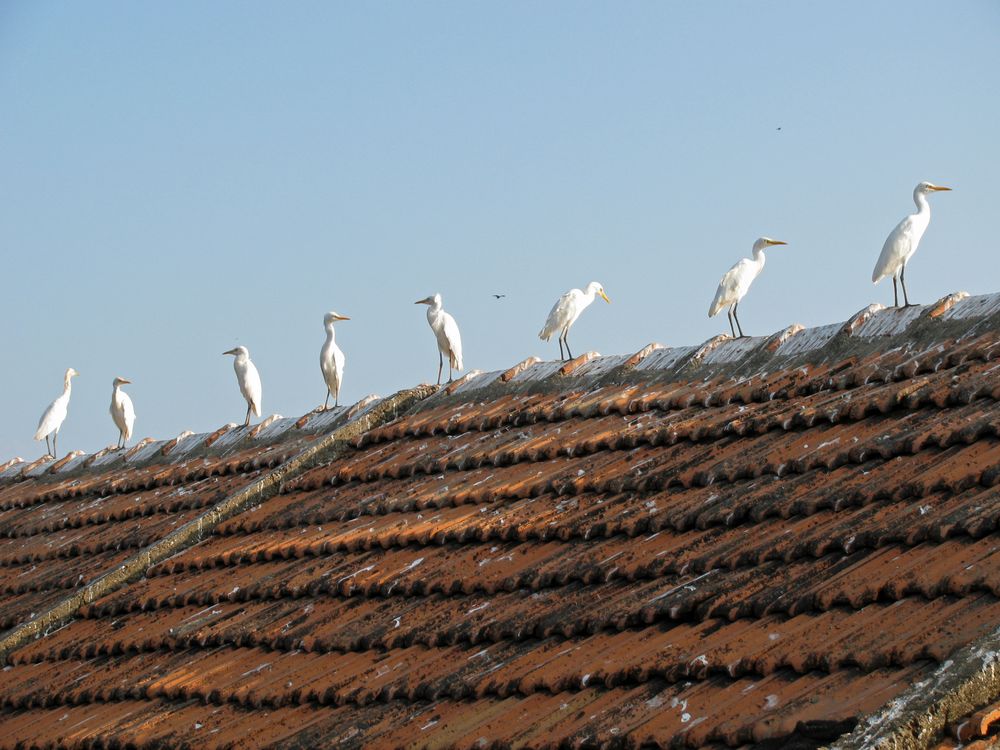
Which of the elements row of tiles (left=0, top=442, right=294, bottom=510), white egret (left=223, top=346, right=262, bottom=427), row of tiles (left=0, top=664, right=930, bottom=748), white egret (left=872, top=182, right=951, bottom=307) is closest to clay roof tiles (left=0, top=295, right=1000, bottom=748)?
row of tiles (left=0, top=664, right=930, bottom=748)

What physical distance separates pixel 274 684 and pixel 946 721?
231 cm

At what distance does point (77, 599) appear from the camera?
578 centimetres

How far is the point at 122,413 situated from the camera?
1591 cm

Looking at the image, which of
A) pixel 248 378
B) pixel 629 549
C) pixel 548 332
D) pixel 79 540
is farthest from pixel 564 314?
pixel 629 549

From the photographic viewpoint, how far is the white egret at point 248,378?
556 inches

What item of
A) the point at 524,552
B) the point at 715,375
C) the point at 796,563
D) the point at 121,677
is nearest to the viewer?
the point at 796,563

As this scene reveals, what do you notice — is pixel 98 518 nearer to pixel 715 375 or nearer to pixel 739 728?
pixel 715 375

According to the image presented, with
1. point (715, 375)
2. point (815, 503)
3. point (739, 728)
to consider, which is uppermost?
point (715, 375)

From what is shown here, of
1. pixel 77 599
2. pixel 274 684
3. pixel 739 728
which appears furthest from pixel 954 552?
pixel 77 599

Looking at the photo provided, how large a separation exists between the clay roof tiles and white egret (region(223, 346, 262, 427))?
7298 millimetres

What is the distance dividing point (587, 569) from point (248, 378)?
10.6 m

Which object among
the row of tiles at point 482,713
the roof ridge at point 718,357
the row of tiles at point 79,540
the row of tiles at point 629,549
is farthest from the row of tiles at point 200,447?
the row of tiles at point 482,713

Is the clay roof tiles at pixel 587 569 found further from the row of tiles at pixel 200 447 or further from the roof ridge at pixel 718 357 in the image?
the row of tiles at pixel 200 447

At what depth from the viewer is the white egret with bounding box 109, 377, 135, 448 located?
52.2 feet
